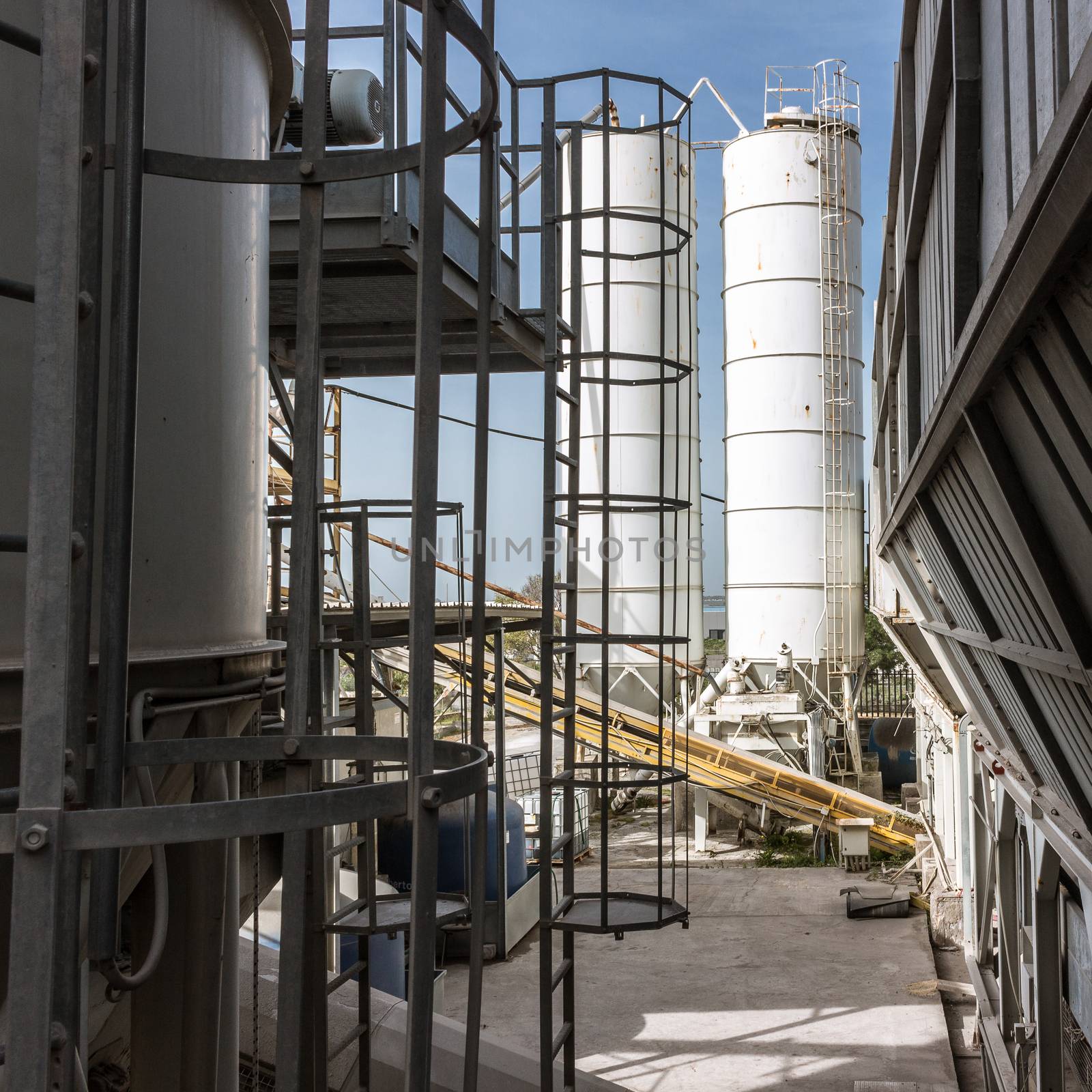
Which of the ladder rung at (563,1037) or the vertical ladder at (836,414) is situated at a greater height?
the vertical ladder at (836,414)

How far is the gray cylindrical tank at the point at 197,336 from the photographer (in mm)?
3189

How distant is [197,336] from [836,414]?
18365 millimetres

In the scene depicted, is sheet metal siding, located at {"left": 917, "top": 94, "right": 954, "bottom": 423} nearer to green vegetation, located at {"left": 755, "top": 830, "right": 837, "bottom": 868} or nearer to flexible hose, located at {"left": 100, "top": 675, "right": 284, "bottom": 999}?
flexible hose, located at {"left": 100, "top": 675, "right": 284, "bottom": 999}

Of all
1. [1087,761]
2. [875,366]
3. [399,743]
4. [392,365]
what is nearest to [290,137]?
[392,365]

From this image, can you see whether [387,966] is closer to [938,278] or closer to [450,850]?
[450,850]

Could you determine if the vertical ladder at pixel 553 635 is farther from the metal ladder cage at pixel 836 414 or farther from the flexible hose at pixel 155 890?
the metal ladder cage at pixel 836 414

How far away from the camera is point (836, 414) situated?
20516mm

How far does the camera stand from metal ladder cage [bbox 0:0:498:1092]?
6.48ft

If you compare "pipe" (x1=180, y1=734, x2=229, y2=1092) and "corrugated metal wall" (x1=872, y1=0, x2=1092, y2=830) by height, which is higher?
"corrugated metal wall" (x1=872, y1=0, x2=1092, y2=830)

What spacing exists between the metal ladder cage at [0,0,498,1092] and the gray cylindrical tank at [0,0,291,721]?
0.21m

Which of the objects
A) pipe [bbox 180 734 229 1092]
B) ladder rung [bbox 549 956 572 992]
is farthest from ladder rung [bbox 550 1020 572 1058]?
pipe [bbox 180 734 229 1092]

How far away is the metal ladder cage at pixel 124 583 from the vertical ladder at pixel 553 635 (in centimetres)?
220

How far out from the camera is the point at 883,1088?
7.77 meters

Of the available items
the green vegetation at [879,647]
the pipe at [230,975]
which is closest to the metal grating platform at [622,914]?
the pipe at [230,975]
